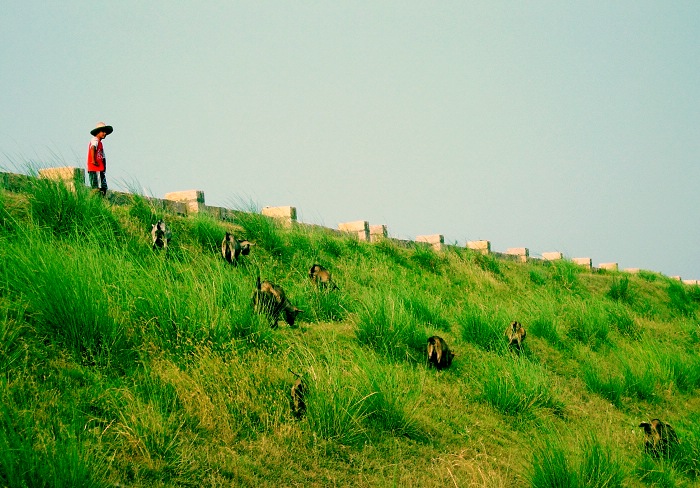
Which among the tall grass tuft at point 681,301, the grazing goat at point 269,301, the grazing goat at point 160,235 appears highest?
the grazing goat at point 160,235

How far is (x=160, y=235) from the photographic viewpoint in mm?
6805

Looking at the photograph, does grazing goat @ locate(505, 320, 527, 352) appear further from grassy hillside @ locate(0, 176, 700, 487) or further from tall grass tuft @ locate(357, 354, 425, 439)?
tall grass tuft @ locate(357, 354, 425, 439)

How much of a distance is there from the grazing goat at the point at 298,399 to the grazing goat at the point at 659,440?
117 inches

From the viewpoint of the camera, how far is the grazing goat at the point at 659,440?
4.87 meters

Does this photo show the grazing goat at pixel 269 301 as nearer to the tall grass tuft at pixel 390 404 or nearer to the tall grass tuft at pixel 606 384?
the tall grass tuft at pixel 390 404

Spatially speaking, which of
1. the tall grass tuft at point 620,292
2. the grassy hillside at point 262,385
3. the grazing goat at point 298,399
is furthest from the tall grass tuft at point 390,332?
the tall grass tuft at point 620,292

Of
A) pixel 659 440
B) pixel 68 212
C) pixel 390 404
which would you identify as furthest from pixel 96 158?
pixel 659 440

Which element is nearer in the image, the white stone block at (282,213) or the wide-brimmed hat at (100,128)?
the wide-brimmed hat at (100,128)

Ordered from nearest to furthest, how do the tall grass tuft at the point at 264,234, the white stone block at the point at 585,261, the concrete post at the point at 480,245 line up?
the tall grass tuft at the point at 264,234
the concrete post at the point at 480,245
the white stone block at the point at 585,261

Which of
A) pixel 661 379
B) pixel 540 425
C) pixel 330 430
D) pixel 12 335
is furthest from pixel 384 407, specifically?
pixel 661 379

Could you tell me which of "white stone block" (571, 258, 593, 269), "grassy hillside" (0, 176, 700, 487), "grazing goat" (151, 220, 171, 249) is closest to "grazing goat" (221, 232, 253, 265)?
"grassy hillside" (0, 176, 700, 487)

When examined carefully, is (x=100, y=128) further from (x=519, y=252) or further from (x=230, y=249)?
(x=519, y=252)

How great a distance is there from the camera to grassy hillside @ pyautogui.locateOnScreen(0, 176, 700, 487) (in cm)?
329

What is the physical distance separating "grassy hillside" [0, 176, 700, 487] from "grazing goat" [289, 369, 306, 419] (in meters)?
0.06
